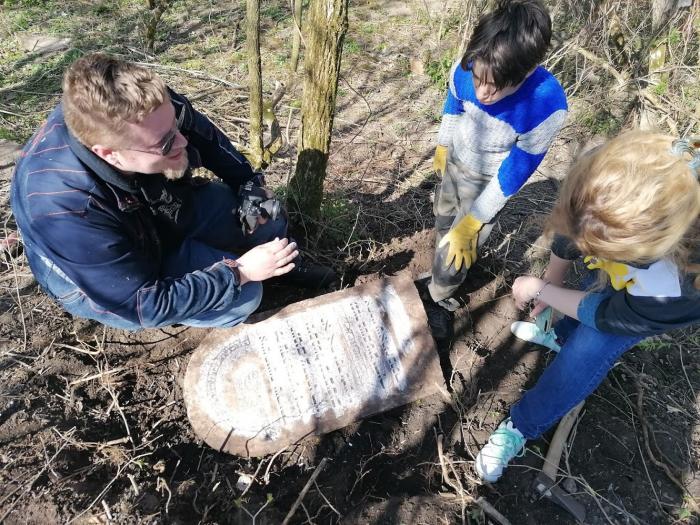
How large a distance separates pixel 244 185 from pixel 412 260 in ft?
3.94

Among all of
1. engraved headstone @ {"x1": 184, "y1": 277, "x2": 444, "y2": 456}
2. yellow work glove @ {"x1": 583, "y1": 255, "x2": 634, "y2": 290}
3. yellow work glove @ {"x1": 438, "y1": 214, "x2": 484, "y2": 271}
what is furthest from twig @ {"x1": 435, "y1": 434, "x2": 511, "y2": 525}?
yellow work glove @ {"x1": 583, "y1": 255, "x2": 634, "y2": 290}

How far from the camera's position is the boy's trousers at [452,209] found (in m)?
2.41

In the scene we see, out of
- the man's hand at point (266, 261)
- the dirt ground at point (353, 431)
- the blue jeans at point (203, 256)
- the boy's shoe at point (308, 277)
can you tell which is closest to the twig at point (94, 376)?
the dirt ground at point (353, 431)

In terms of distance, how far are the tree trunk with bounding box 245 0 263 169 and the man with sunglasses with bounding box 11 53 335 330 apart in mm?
866

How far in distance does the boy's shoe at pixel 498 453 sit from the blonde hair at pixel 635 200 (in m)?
1.06

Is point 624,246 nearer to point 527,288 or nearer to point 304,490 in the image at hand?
point 527,288

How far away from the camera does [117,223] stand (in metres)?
1.66

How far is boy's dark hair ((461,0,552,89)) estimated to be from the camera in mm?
1705

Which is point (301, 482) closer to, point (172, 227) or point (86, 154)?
point (172, 227)

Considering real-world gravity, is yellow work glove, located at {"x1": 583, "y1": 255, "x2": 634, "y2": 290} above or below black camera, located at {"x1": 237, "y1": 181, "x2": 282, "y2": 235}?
above

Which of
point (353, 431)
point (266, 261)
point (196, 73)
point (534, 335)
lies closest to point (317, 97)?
point (266, 261)

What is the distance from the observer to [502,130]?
82.8 inches

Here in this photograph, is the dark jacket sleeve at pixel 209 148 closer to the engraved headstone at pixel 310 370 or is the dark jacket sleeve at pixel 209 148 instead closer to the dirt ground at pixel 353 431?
the dirt ground at pixel 353 431

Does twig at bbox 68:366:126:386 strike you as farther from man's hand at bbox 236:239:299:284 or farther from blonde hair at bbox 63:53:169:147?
blonde hair at bbox 63:53:169:147
